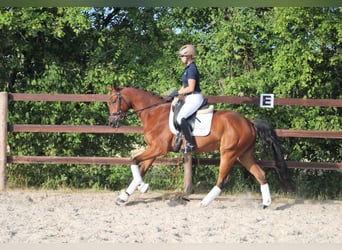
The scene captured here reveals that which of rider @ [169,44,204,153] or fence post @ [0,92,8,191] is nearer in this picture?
rider @ [169,44,204,153]

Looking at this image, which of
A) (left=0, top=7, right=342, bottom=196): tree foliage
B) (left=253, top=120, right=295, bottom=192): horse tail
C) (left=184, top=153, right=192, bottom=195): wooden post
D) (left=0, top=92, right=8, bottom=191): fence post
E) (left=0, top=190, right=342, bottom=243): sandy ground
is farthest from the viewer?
(left=0, top=7, right=342, bottom=196): tree foliage

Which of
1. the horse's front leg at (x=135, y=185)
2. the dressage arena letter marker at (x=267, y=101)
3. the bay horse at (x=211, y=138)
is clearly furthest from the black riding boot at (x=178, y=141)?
the dressage arena letter marker at (x=267, y=101)

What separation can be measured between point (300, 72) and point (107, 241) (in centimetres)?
506

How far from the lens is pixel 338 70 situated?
8.77 meters

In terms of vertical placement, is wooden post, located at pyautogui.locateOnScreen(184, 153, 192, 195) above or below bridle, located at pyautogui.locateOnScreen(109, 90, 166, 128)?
below

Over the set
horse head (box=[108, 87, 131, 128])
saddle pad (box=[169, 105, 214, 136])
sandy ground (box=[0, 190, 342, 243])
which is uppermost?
horse head (box=[108, 87, 131, 128])

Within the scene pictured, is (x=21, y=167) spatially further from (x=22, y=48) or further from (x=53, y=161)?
(x=22, y=48)

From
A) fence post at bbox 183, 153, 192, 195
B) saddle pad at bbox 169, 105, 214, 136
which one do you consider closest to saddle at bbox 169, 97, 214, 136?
saddle pad at bbox 169, 105, 214, 136

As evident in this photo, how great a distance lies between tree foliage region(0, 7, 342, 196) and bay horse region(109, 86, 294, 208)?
154cm

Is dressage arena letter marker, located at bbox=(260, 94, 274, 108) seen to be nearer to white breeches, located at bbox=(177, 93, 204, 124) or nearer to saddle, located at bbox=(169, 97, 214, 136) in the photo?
saddle, located at bbox=(169, 97, 214, 136)

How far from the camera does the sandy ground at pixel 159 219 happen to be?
4746 mm

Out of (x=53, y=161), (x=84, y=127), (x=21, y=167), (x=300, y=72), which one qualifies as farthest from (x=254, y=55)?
(x=21, y=167)

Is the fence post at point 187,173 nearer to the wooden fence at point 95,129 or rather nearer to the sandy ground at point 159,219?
the wooden fence at point 95,129

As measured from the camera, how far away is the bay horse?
676cm
